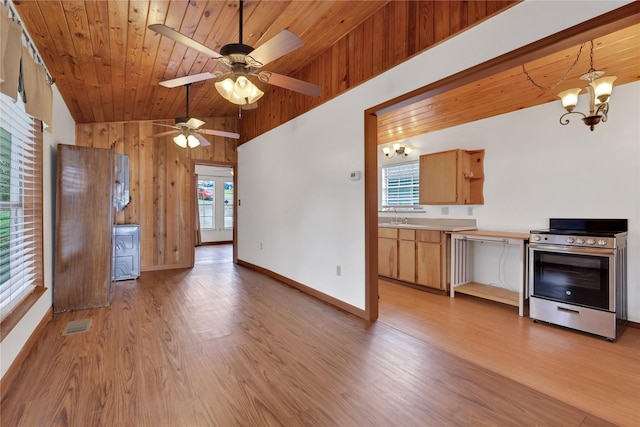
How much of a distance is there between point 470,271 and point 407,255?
0.90 m

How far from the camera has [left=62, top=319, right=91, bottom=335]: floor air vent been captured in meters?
2.83

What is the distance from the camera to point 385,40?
2.93m

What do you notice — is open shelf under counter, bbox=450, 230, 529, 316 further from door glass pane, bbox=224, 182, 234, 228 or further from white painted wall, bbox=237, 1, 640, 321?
door glass pane, bbox=224, 182, 234, 228

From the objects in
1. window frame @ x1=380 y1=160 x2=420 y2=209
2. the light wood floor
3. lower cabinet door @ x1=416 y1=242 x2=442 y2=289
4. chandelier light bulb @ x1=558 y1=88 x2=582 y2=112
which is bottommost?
the light wood floor

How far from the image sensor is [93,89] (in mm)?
3688

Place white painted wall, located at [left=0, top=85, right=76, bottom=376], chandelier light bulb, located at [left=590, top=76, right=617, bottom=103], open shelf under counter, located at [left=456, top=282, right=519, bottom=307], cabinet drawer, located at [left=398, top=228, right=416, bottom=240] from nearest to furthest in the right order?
white painted wall, located at [left=0, top=85, right=76, bottom=376], chandelier light bulb, located at [left=590, top=76, right=617, bottom=103], open shelf under counter, located at [left=456, top=282, right=519, bottom=307], cabinet drawer, located at [left=398, top=228, right=416, bottom=240]

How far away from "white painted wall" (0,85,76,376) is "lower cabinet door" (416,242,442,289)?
14.0 feet

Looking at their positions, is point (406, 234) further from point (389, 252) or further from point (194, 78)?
point (194, 78)

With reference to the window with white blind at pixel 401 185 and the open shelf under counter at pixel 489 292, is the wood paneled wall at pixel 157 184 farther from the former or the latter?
the open shelf under counter at pixel 489 292

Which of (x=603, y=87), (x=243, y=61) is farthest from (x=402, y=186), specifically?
(x=243, y=61)

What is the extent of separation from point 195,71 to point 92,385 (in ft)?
10.8

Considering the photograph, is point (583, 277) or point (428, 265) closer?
point (583, 277)

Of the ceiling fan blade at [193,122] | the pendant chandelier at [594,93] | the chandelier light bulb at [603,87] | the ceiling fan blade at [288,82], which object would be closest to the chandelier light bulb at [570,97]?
the pendant chandelier at [594,93]

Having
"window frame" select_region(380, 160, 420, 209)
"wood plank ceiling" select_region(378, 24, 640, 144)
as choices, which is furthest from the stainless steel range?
"window frame" select_region(380, 160, 420, 209)
